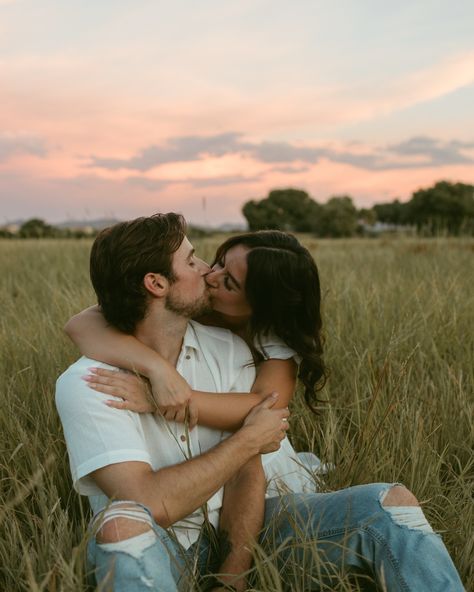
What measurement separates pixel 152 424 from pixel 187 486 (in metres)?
0.32

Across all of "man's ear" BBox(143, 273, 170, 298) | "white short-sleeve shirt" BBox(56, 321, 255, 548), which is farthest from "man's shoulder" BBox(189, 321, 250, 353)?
"man's ear" BBox(143, 273, 170, 298)

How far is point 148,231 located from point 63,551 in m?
1.08

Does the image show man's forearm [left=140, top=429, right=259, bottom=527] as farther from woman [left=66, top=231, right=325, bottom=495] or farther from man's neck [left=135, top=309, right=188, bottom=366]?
man's neck [left=135, top=309, right=188, bottom=366]

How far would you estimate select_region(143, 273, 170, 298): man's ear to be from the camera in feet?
7.01

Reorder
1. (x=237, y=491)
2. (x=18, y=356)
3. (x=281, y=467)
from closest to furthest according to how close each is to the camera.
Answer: (x=237, y=491) < (x=281, y=467) < (x=18, y=356)

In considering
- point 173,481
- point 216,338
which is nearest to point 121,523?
point 173,481

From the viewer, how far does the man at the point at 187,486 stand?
65.0 inches

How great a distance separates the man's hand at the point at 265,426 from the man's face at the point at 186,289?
1.42 ft

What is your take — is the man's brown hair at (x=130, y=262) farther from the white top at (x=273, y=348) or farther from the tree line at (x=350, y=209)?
the tree line at (x=350, y=209)

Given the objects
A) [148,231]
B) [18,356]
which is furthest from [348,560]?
[18,356]


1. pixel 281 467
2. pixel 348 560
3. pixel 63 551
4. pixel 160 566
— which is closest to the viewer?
pixel 160 566

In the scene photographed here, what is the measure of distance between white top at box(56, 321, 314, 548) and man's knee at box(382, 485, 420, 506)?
0.36 meters

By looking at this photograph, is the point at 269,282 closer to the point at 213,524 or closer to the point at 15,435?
the point at 213,524

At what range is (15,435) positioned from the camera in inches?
96.4
